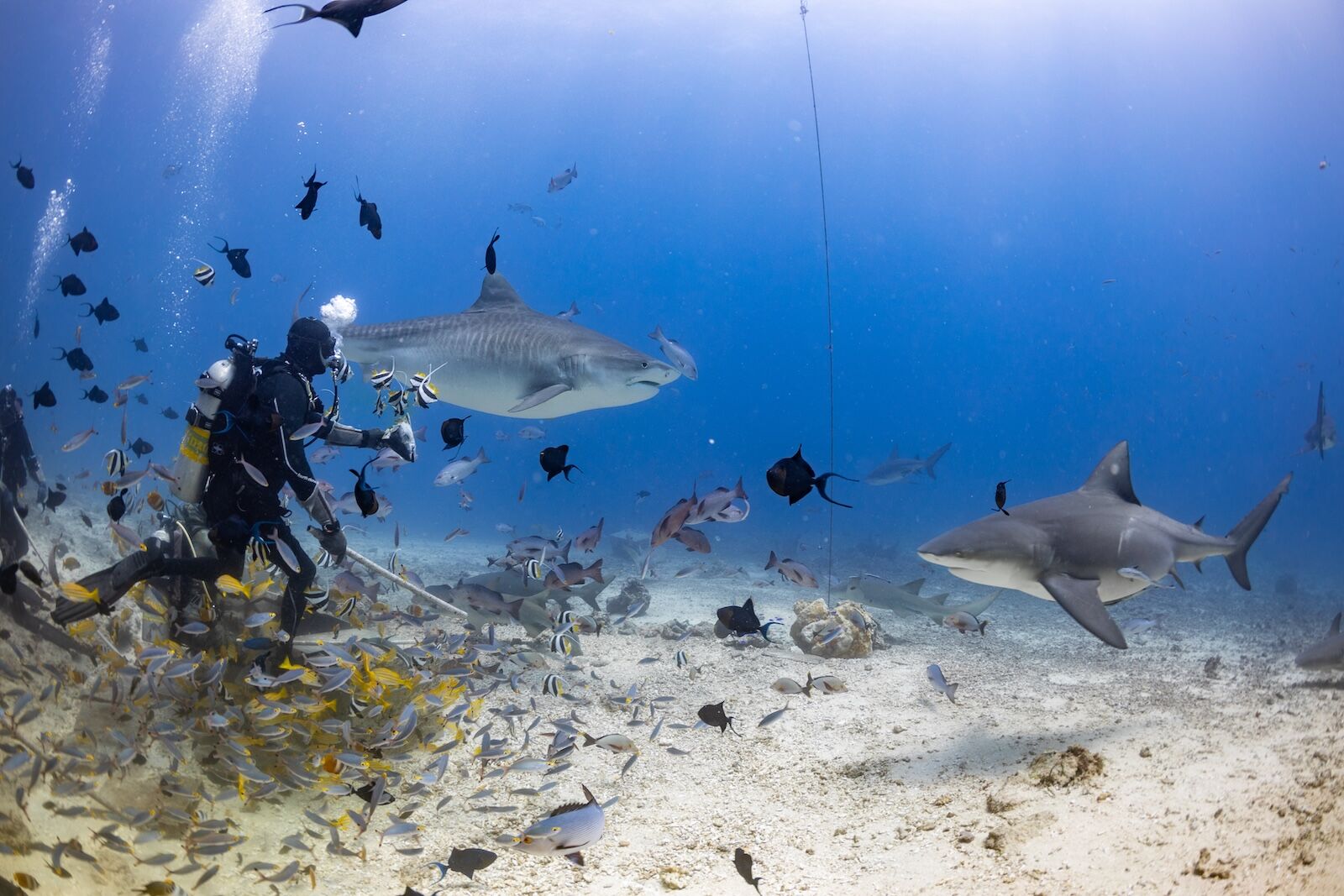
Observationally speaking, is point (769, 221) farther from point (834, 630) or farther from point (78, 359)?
point (834, 630)

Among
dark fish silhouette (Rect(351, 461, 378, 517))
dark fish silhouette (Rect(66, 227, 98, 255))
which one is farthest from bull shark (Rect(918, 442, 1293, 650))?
dark fish silhouette (Rect(66, 227, 98, 255))

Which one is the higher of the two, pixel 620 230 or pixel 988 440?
pixel 620 230

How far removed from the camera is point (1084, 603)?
387 centimetres

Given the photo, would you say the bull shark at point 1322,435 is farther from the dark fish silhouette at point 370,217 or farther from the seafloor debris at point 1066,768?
the dark fish silhouette at point 370,217

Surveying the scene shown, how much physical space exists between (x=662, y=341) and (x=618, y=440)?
340 feet

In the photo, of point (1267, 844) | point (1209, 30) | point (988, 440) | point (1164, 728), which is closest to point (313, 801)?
point (1267, 844)

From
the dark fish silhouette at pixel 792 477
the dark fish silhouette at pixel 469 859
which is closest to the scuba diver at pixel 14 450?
the dark fish silhouette at pixel 469 859

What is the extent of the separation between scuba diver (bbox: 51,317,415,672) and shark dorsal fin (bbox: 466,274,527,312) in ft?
8.75

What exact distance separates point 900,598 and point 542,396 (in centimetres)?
614

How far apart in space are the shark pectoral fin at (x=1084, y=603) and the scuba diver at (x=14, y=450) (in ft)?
38.0

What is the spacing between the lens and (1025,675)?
645 cm

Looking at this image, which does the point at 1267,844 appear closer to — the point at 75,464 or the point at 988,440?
the point at 75,464

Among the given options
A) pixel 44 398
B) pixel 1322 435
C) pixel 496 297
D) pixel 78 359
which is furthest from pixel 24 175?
pixel 1322 435

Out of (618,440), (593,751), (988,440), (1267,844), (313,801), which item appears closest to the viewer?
(1267,844)
